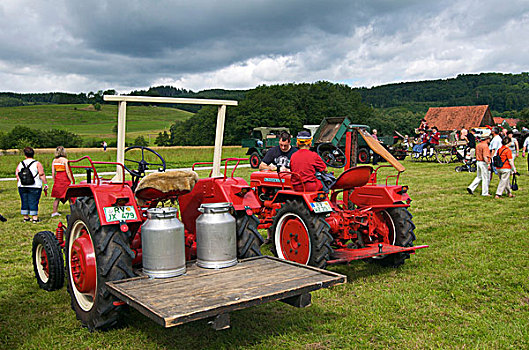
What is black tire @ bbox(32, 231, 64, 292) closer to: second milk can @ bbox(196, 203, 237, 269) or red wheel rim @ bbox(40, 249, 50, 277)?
red wheel rim @ bbox(40, 249, 50, 277)

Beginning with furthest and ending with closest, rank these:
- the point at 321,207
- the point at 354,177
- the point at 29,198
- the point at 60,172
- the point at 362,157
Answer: the point at 362,157 < the point at 60,172 < the point at 29,198 < the point at 354,177 < the point at 321,207

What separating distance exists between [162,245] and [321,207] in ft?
7.64

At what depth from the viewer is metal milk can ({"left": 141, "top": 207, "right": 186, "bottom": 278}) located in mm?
3678

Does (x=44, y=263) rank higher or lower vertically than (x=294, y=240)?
lower

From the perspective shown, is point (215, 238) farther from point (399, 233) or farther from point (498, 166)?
point (498, 166)

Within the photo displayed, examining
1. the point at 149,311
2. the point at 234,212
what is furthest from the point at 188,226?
the point at 149,311

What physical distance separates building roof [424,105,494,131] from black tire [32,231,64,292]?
258 ft

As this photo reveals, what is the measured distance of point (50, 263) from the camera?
5.09 m

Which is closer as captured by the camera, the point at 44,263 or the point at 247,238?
→ the point at 247,238

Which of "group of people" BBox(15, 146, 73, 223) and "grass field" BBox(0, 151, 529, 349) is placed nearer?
"grass field" BBox(0, 151, 529, 349)

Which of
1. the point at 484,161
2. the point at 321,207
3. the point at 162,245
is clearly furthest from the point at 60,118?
the point at 162,245

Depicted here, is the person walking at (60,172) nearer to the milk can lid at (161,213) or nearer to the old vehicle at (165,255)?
the old vehicle at (165,255)

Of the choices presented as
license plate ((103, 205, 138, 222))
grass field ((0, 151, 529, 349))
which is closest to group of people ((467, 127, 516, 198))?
grass field ((0, 151, 529, 349))

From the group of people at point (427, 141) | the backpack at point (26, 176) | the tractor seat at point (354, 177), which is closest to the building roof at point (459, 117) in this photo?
the group of people at point (427, 141)
